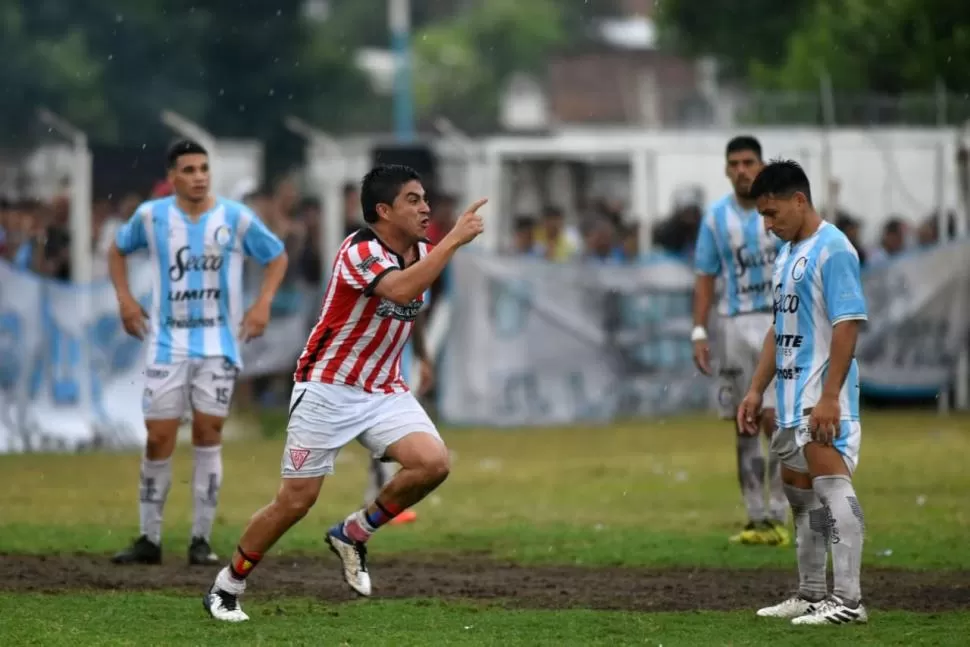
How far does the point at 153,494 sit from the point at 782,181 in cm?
485

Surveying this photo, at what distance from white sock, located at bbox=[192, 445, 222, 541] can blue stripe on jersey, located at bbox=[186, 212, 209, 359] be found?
2.36ft

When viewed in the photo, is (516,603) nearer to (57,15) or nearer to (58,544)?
(58,544)

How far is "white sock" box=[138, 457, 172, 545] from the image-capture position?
12.2 meters

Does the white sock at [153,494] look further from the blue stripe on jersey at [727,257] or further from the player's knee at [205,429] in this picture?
the blue stripe on jersey at [727,257]

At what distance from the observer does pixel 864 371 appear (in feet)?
76.4

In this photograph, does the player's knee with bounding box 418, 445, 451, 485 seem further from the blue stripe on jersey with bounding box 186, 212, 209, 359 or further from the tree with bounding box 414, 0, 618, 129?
the tree with bounding box 414, 0, 618, 129

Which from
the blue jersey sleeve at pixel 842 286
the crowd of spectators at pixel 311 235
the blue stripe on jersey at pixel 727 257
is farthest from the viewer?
the crowd of spectators at pixel 311 235

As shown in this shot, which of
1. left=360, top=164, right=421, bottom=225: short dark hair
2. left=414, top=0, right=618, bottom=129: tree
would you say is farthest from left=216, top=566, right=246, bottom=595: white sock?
left=414, top=0, right=618, bottom=129: tree

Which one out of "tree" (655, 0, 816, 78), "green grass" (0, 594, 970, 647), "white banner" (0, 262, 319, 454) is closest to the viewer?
"green grass" (0, 594, 970, 647)

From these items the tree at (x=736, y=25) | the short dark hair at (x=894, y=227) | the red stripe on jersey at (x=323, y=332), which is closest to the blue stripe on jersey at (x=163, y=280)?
the red stripe on jersey at (x=323, y=332)

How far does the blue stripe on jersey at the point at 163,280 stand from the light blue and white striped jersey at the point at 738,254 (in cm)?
371

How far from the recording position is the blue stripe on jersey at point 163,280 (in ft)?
40.3

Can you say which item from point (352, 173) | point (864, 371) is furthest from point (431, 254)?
point (352, 173)

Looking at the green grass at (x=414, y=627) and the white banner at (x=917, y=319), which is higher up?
the white banner at (x=917, y=319)
